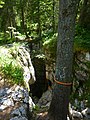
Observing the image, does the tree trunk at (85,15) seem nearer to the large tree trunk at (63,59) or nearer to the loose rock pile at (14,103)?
the loose rock pile at (14,103)

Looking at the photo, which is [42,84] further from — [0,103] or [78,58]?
[0,103]

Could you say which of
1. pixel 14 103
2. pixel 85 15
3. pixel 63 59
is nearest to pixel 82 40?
pixel 85 15

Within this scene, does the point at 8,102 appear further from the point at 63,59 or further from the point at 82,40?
the point at 82,40

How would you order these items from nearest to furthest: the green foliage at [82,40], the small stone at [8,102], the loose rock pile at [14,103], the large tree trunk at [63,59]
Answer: the large tree trunk at [63,59] → the loose rock pile at [14,103] → the small stone at [8,102] → the green foliage at [82,40]

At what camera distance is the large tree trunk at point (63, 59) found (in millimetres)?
5570

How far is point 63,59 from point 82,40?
3.90 m

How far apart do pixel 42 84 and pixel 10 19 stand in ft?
25.5

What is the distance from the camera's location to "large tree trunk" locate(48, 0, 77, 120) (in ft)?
18.3

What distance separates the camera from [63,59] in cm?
594

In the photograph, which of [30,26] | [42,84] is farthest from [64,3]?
[30,26]

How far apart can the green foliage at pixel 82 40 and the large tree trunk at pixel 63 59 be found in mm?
3270

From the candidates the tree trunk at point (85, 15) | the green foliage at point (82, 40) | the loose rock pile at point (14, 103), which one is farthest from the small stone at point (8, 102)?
the tree trunk at point (85, 15)

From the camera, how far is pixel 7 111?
6629 millimetres

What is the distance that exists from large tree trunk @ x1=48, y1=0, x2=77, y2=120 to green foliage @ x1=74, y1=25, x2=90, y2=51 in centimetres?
327
